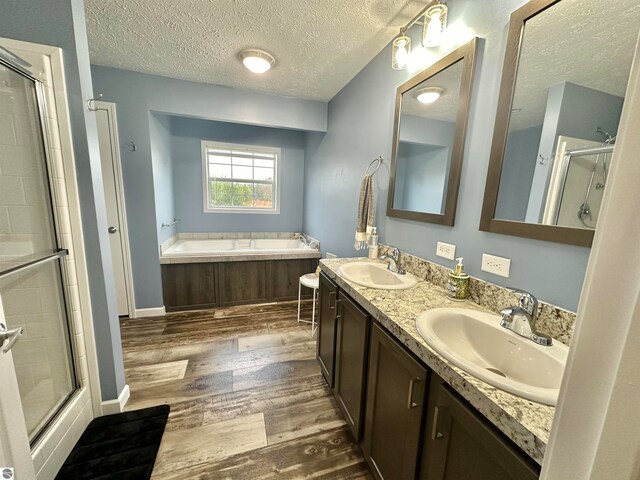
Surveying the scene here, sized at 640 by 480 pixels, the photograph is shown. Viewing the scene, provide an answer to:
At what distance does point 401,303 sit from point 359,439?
0.83 metres

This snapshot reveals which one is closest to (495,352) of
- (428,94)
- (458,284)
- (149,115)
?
(458,284)

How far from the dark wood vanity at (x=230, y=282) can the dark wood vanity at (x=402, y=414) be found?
1706 mm

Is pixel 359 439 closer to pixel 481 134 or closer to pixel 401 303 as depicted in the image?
pixel 401 303

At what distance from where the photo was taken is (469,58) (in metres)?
1.26

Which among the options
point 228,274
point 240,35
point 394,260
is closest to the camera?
point 394,260

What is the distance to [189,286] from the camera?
2969mm

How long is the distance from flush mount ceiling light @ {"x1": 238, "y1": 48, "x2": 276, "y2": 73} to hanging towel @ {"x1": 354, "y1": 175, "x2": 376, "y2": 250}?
1.31 meters

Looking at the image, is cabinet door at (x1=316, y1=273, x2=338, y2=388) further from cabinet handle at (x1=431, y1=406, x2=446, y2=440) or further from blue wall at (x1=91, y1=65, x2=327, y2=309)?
blue wall at (x1=91, y1=65, x2=327, y2=309)

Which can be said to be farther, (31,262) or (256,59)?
(256,59)

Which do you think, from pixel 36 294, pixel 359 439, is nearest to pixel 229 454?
pixel 359 439

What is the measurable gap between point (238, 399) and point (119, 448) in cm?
66

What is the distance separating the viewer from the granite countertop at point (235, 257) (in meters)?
2.86

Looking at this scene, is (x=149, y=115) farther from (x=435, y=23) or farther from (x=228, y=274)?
(x=435, y=23)

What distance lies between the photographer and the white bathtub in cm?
301
